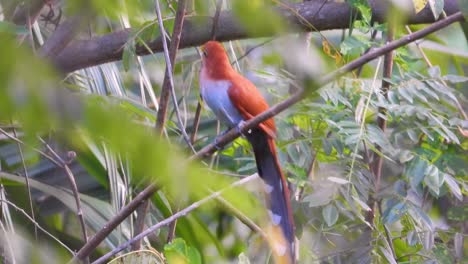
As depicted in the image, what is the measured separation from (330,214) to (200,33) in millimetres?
740

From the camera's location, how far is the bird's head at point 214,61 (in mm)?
2072

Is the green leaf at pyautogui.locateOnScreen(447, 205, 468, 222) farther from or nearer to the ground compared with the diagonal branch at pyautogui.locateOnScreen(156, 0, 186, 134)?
nearer to the ground

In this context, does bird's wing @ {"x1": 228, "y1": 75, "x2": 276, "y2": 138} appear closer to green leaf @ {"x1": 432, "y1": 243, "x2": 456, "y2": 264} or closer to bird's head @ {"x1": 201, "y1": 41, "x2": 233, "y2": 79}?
bird's head @ {"x1": 201, "y1": 41, "x2": 233, "y2": 79}

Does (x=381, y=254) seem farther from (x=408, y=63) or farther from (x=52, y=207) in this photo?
(x=52, y=207)

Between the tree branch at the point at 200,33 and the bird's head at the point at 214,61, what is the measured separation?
0.04 meters

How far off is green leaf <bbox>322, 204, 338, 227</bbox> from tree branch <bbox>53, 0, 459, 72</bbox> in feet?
1.80

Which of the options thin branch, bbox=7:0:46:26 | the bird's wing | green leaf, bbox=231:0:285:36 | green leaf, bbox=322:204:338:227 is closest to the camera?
green leaf, bbox=231:0:285:36

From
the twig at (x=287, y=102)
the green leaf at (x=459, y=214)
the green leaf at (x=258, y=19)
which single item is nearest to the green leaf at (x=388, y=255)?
the green leaf at (x=459, y=214)

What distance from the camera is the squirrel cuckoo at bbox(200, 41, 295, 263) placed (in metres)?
1.75

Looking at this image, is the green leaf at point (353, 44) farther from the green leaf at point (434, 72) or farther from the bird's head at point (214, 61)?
the bird's head at point (214, 61)

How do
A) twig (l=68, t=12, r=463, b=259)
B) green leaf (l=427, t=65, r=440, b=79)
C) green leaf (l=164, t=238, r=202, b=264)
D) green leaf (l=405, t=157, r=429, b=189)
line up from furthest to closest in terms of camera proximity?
green leaf (l=427, t=65, r=440, b=79) → green leaf (l=405, t=157, r=429, b=189) → green leaf (l=164, t=238, r=202, b=264) → twig (l=68, t=12, r=463, b=259)

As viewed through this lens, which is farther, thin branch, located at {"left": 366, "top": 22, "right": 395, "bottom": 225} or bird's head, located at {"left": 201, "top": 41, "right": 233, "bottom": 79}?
bird's head, located at {"left": 201, "top": 41, "right": 233, "bottom": 79}

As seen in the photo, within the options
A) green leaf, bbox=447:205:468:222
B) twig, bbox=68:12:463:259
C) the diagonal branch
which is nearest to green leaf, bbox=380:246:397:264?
green leaf, bbox=447:205:468:222

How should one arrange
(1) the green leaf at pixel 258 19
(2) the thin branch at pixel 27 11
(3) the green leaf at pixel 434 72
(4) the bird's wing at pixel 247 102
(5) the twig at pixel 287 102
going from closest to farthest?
(1) the green leaf at pixel 258 19
(5) the twig at pixel 287 102
(2) the thin branch at pixel 27 11
(3) the green leaf at pixel 434 72
(4) the bird's wing at pixel 247 102
